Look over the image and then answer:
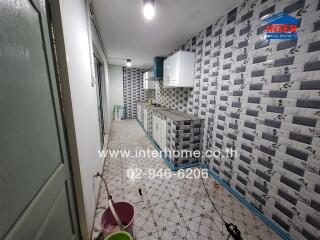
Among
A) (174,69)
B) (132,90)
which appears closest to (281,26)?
(174,69)

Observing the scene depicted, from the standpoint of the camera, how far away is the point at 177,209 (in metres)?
1.54

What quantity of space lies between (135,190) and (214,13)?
2.37m

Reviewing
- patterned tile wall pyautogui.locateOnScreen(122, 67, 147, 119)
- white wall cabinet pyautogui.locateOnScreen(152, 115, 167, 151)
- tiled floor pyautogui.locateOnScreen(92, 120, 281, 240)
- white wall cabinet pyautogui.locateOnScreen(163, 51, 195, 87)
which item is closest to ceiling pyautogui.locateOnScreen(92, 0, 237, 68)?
white wall cabinet pyautogui.locateOnScreen(163, 51, 195, 87)

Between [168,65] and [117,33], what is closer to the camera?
[117,33]

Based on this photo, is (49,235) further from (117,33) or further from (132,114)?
(132,114)

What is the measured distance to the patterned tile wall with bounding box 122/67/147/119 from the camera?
565cm

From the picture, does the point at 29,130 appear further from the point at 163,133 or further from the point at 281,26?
the point at 163,133

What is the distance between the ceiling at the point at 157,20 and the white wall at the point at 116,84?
2776 mm

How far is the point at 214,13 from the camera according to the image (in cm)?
171

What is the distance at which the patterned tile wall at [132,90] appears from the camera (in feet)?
18.5

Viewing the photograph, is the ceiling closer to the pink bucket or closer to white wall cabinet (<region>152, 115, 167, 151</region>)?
white wall cabinet (<region>152, 115, 167, 151</region>)

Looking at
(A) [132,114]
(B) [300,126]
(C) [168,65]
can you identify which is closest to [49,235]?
(B) [300,126]

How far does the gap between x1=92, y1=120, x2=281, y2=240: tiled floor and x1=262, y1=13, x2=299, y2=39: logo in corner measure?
1682 millimetres

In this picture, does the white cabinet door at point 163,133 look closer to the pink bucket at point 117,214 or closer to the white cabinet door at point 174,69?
the white cabinet door at point 174,69
